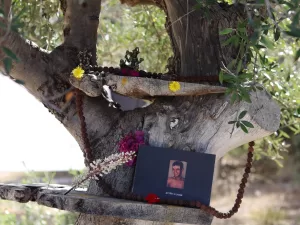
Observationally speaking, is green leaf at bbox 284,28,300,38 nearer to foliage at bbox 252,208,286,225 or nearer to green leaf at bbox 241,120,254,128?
green leaf at bbox 241,120,254,128

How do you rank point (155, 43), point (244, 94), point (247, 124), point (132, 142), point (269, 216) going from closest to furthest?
1. point (244, 94)
2. point (247, 124)
3. point (132, 142)
4. point (155, 43)
5. point (269, 216)

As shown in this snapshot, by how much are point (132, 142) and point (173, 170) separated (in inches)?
7.6

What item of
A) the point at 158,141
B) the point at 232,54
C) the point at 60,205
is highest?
the point at 232,54

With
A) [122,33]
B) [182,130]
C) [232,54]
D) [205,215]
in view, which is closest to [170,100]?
[182,130]

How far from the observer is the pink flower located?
8.11 feet

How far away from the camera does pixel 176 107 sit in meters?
2.55

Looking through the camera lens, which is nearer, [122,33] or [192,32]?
[192,32]

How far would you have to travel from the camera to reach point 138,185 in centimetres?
245

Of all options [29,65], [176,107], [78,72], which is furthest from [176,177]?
[29,65]

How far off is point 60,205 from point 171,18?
3.10 ft

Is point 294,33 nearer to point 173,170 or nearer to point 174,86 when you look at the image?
point 174,86

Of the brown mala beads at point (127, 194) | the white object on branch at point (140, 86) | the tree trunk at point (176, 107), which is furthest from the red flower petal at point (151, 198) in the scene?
the white object on branch at point (140, 86)

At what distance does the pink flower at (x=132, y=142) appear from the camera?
2473mm

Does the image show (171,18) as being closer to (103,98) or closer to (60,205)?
(103,98)
